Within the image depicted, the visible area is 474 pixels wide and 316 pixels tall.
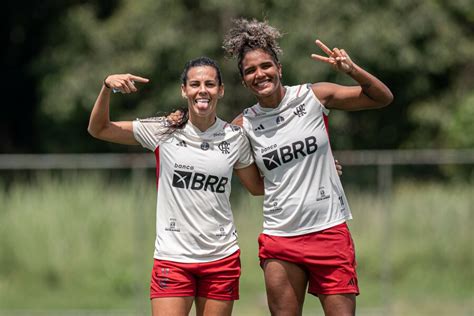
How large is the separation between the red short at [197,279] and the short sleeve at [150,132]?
2.33ft

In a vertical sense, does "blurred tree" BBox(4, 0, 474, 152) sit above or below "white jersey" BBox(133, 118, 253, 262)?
above

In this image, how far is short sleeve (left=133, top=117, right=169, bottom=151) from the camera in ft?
18.2

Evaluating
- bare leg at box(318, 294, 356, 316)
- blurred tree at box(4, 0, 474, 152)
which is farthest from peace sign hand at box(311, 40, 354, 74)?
blurred tree at box(4, 0, 474, 152)

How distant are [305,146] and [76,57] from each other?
1239 centimetres

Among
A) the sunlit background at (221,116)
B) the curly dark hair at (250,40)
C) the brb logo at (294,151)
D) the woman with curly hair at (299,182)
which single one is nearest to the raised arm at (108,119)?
the curly dark hair at (250,40)

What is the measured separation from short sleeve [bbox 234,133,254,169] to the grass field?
→ 567 centimetres

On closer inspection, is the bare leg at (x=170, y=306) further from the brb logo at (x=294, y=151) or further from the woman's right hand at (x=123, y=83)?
the woman's right hand at (x=123, y=83)

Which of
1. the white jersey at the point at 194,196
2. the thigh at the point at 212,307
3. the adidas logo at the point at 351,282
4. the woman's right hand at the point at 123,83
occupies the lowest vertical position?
the thigh at the point at 212,307

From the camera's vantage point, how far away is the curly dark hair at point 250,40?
561 centimetres

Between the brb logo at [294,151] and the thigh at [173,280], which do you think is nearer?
the thigh at [173,280]

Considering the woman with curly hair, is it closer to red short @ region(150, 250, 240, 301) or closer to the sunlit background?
red short @ region(150, 250, 240, 301)

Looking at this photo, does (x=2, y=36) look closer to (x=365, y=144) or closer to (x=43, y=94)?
(x=43, y=94)

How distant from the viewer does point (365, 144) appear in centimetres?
1952

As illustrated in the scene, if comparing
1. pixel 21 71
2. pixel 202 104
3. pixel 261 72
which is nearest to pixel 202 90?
pixel 202 104
